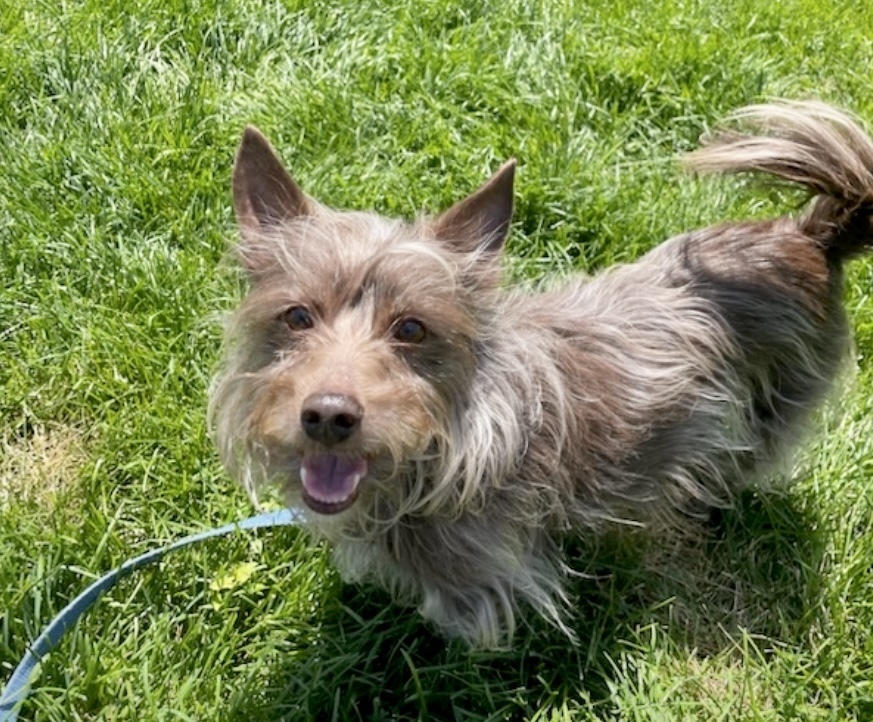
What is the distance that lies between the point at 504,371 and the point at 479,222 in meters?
0.39

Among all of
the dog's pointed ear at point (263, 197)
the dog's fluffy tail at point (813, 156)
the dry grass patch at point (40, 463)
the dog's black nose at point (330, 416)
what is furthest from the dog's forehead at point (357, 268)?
the dry grass patch at point (40, 463)

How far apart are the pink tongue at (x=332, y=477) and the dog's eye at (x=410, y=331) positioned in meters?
0.31

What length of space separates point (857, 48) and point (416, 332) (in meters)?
3.69

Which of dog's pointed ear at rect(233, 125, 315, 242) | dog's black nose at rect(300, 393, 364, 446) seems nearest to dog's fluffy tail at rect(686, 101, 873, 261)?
dog's pointed ear at rect(233, 125, 315, 242)

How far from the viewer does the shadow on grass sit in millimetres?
3010

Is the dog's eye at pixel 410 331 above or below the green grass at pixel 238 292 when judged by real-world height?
above

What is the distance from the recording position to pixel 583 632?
3.22 meters

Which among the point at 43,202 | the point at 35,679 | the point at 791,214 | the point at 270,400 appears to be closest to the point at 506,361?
the point at 270,400

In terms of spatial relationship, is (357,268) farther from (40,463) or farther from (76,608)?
(40,463)

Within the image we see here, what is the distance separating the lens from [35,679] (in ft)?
9.43

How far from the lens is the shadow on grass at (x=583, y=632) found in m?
3.01

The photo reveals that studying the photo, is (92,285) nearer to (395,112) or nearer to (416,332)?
(395,112)

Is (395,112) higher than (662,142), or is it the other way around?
(395,112)

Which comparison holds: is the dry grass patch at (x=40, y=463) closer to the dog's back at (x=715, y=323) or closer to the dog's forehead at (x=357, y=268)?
the dog's forehead at (x=357, y=268)
